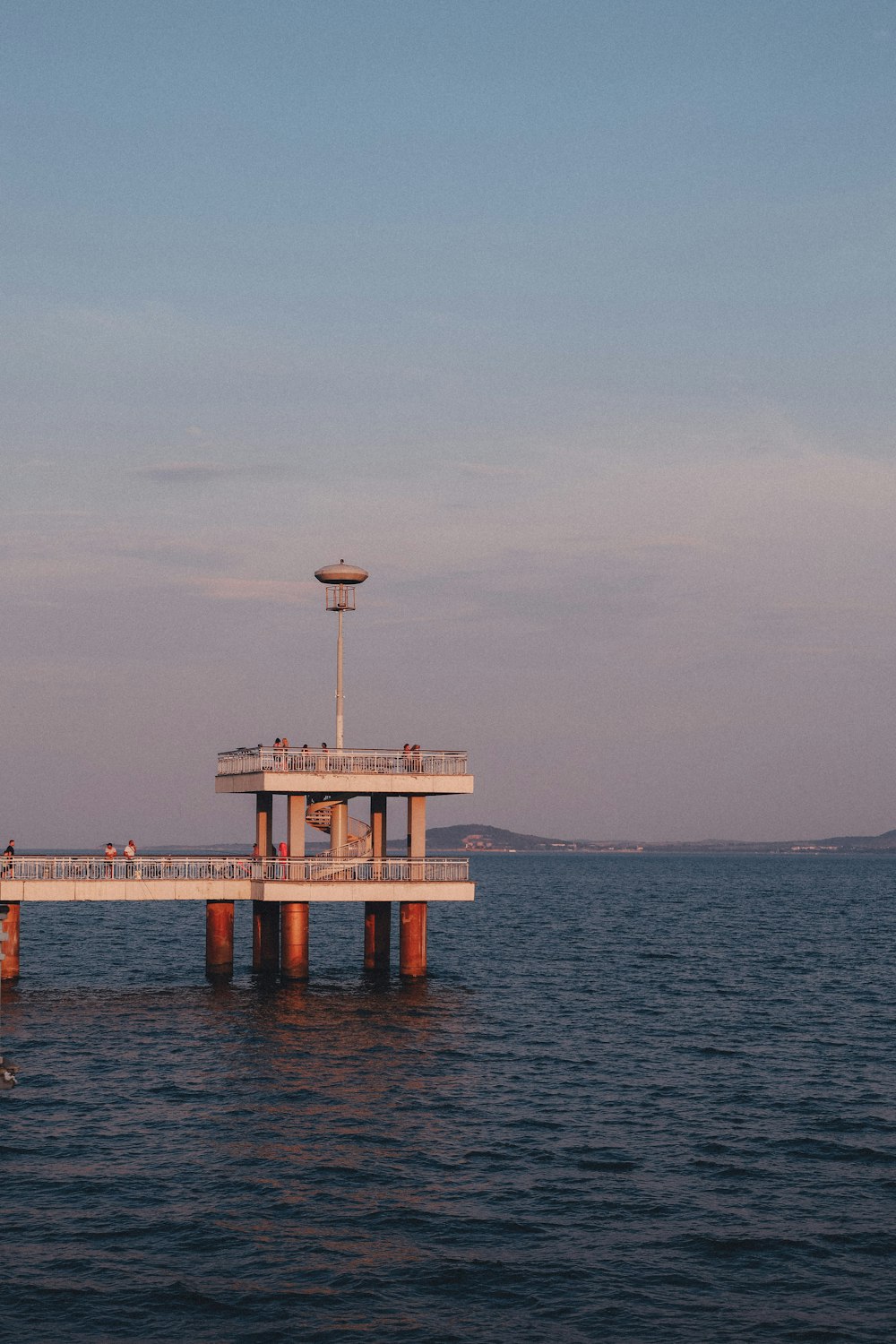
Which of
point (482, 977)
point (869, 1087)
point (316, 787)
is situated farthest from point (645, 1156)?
point (482, 977)

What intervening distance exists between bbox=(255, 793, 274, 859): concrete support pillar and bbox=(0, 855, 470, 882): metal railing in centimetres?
292

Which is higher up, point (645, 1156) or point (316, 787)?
point (316, 787)

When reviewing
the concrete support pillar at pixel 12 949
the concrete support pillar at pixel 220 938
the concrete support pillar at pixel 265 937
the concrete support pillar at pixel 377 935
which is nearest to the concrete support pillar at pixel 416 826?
the concrete support pillar at pixel 377 935

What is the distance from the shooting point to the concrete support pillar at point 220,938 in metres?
54.9

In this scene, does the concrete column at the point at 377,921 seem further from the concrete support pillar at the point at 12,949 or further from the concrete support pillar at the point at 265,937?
the concrete support pillar at the point at 12,949

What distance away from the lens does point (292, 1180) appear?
29156 millimetres

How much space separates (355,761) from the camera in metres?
53.8

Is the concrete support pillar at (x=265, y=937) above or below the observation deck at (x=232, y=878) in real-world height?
below

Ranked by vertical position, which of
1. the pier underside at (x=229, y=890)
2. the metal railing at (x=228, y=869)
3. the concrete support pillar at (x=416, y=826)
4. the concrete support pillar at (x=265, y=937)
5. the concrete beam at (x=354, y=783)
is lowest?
the concrete support pillar at (x=265, y=937)

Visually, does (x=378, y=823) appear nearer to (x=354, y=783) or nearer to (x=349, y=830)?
(x=349, y=830)

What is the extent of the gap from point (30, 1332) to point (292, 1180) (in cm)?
863

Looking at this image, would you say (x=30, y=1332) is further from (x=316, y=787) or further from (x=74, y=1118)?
(x=316, y=787)

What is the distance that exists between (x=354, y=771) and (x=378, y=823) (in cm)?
596

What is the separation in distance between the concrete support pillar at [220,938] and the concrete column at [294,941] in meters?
2.35
